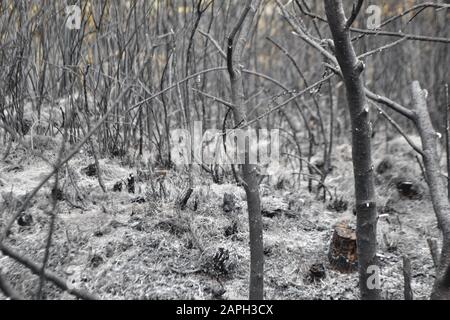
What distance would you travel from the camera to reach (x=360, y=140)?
4.54 ft

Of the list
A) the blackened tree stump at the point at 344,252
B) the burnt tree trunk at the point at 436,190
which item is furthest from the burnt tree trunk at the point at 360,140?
the blackened tree stump at the point at 344,252

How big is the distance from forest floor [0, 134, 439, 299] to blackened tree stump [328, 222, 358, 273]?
0.11ft

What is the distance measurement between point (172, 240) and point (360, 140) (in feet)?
2.94

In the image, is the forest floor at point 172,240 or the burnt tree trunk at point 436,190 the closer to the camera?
the burnt tree trunk at point 436,190

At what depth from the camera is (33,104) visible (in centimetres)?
271

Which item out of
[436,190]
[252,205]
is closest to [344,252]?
[436,190]

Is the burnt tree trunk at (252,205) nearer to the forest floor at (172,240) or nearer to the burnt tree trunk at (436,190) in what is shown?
the forest floor at (172,240)

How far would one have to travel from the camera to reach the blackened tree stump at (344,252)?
1.89 meters

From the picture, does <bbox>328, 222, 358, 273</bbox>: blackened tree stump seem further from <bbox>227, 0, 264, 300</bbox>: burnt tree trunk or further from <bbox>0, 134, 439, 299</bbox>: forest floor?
<bbox>227, 0, 264, 300</bbox>: burnt tree trunk

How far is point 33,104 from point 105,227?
119 cm

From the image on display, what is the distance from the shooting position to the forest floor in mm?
1686

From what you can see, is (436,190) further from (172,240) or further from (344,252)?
(172,240)

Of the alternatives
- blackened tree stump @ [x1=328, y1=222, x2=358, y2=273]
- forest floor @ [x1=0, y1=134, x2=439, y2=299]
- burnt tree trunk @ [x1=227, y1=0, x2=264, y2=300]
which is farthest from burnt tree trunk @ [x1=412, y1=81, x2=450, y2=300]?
burnt tree trunk @ [x1=227, y1=0, x2=264, y2=300]

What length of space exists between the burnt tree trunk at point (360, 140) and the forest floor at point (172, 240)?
0.27 metres
